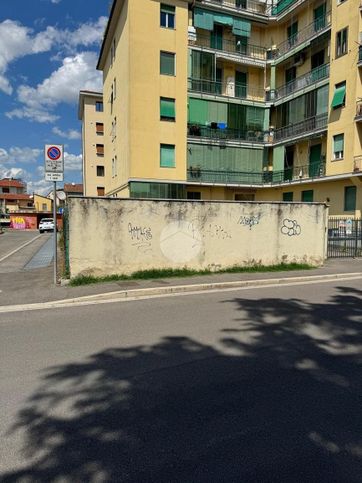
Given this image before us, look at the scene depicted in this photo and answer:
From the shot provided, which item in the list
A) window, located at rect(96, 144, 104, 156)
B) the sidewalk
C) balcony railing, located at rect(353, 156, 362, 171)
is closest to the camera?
the sidewalk

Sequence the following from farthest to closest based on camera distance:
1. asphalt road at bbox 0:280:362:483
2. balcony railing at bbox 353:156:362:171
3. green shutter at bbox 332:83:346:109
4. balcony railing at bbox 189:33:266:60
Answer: balcony railing at bbox 189:33:266:60 → green shutter at bbox 332:83:346:109 → balcony railing at bbox 353:156:362:171 → asphalt road at bbox 0:280:362:483

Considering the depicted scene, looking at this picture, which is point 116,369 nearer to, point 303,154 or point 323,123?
point 323,123

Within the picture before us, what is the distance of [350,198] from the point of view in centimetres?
2395

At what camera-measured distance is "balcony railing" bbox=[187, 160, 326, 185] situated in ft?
87.7

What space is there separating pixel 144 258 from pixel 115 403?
6494 millimetres

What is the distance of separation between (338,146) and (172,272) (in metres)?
19.8

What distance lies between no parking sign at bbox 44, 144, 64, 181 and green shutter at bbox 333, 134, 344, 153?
69.9ft

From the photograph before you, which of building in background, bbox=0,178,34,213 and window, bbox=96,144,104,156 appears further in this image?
building in background, bbox=0,178,34,213

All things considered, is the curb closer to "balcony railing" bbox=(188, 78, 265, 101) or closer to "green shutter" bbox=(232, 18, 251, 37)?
"balcony railing" bbox=(188, 78, 265, 101)

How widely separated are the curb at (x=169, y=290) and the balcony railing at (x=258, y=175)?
17.6 meters

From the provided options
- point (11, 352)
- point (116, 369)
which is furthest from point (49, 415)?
point (11, 352)

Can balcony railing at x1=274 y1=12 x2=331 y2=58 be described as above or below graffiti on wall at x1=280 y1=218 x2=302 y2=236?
above

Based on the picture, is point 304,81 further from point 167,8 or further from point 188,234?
point 188,234

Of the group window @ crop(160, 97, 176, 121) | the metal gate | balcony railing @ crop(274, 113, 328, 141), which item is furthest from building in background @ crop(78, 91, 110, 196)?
the metal gate
